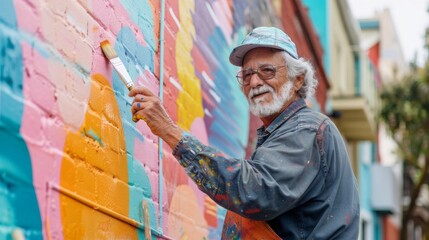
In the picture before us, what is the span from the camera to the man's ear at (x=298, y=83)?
12.4ft

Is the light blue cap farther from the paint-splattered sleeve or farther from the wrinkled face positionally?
the paint-splattered sleeve

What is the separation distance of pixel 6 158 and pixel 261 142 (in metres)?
1.48

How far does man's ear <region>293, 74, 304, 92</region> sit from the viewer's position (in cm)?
378

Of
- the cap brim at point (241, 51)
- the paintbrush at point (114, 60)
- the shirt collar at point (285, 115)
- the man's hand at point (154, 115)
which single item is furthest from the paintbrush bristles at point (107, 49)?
the shirt collar at point (285, 115)

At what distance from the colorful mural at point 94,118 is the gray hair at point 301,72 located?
750 millimetres

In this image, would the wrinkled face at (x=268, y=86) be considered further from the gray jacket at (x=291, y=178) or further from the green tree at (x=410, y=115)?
the green tree at (x=410, y=115)

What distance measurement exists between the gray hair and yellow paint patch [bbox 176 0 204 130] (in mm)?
1121

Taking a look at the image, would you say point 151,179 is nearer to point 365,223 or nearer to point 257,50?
point 257,50

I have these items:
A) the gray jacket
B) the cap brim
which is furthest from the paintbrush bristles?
the cap brim

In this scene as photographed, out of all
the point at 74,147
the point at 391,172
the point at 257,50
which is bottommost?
the point at 74,147

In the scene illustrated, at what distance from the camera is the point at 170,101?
461cm

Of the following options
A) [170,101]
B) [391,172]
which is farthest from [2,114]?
[391,172]

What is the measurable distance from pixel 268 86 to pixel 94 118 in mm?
788

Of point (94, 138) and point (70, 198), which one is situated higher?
point (94, 138)
